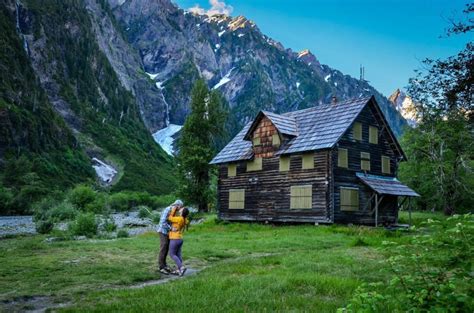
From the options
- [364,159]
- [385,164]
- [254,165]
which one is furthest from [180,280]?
[385,164]

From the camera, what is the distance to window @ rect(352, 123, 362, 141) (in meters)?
33.5

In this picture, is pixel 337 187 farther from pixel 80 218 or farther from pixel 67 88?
pixel 67 88

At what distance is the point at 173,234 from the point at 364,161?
80.3 feet

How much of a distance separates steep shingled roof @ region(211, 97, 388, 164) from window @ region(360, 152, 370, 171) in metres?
3.27

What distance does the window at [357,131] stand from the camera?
110ft

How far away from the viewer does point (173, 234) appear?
12.7 metres

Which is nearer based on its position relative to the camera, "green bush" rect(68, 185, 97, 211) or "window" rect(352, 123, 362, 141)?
"window" rect(352, 123, 362, 141)

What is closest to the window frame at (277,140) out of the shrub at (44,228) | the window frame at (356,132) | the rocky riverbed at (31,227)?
the window frame at (356,132)

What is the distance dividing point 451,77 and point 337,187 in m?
16.6

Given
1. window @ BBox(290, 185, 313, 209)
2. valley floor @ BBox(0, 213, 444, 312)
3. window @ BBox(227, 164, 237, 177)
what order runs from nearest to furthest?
valley floor @ BBox(0, 213, 444, 312) → window @ BBox(290, 185, 313, 209) → window @ BBox(227, 164, 237, 177)

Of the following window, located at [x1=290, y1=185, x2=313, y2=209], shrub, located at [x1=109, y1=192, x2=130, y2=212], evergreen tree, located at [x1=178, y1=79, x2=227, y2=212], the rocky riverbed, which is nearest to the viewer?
the rocky riverbed

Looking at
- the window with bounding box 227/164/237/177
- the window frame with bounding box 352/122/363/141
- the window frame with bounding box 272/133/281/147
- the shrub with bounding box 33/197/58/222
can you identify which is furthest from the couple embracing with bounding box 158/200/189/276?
the shrub with bounding box 33/197/58/222

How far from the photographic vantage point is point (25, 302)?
8875 mm

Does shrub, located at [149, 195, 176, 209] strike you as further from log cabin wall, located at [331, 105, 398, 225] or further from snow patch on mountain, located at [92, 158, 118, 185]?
log cabin wall, located at [331, 105, 398, 225]
